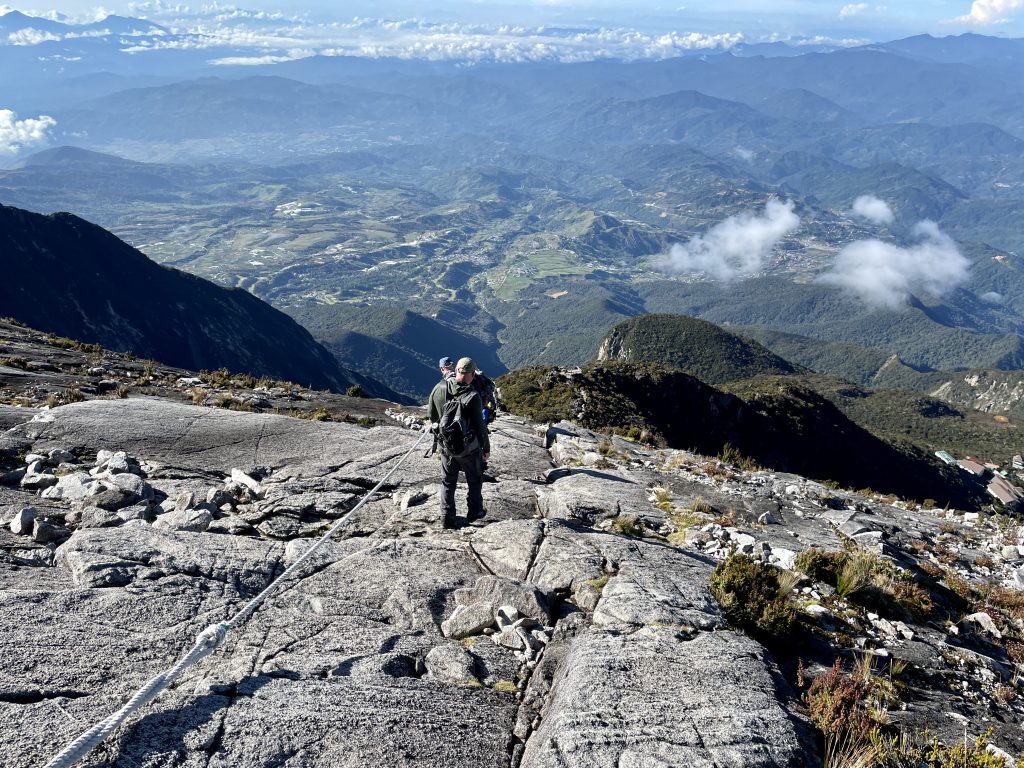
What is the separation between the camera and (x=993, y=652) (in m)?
9.95

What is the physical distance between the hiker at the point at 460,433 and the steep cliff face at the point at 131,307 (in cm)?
10992

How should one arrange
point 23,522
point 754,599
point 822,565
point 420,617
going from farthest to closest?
point 822,565, point 23,522, point 754,599, point 420,617

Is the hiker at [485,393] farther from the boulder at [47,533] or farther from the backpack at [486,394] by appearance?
the boulder at [47,533]

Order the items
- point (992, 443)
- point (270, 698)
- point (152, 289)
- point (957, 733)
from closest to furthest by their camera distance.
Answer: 1. point (270, 698)
2. point (957, 733)
3. point (992, 443)
4. point (152, 289)

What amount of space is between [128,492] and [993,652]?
51.7 feet

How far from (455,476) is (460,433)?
3.36ft

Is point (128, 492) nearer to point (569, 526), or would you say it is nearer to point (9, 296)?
point (569, 526)

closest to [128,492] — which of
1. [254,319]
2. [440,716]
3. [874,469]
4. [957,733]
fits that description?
[440,716]

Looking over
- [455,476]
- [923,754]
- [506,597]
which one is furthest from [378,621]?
[923,754]

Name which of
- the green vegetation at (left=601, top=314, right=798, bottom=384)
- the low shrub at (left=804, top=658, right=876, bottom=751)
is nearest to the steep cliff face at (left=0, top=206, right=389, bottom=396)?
the green vegetation at (left=601, top=314, right=798, bottom=384)

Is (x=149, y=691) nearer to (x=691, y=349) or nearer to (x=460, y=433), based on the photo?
(x=460, y=433)

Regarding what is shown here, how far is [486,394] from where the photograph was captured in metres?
12.5

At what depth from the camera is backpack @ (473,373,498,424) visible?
39.4 ft

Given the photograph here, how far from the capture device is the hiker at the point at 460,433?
1129 centimetres
